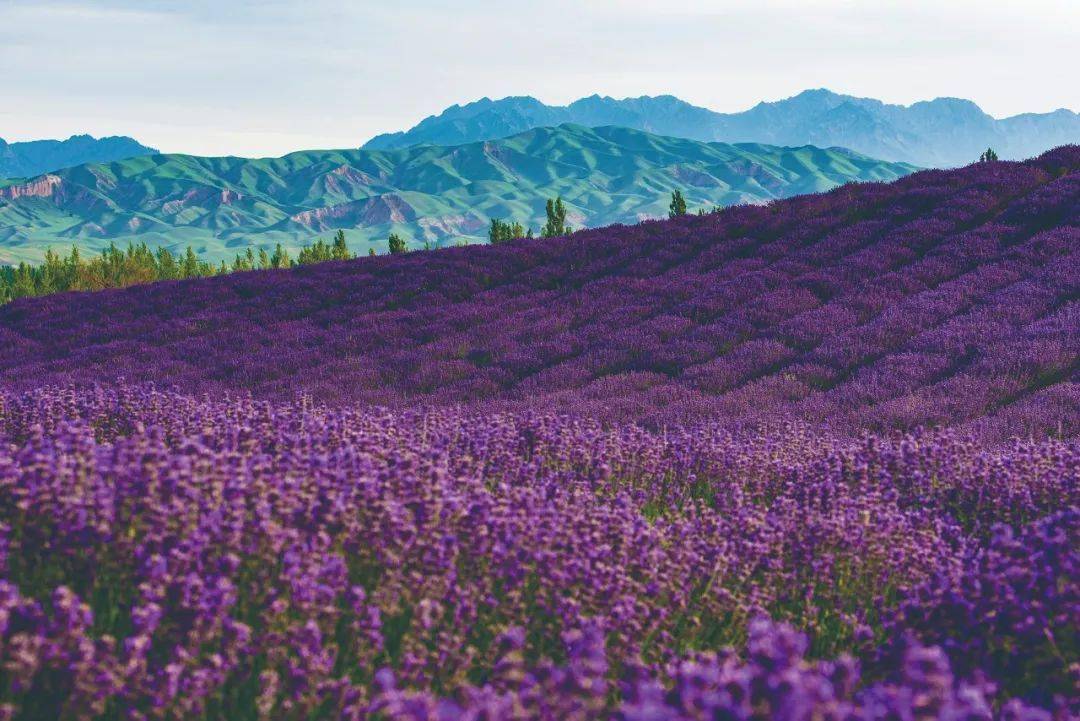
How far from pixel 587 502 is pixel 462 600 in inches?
92.5

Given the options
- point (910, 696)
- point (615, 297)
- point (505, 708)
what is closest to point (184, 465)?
point (505, 708)

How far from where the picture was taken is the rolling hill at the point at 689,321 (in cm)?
1320

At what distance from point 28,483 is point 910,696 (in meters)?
3.75

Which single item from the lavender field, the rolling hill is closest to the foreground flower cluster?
the lavender field

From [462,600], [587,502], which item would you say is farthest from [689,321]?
[462,600]

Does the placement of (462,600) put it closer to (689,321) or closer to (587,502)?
(587,502)

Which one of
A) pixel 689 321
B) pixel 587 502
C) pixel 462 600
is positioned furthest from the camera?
pixel 689 321

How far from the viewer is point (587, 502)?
261 inches

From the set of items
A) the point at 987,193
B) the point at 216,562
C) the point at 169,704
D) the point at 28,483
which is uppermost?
the point at 987,193

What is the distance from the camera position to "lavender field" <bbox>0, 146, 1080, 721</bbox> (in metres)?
3.47

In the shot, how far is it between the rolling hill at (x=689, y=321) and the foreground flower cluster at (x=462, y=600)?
6.21 m

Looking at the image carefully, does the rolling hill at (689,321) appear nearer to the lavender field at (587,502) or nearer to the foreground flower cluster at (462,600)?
the lavender field at (587,502)

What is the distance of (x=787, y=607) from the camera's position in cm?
613

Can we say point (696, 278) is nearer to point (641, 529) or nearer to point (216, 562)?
point (641, 529)
